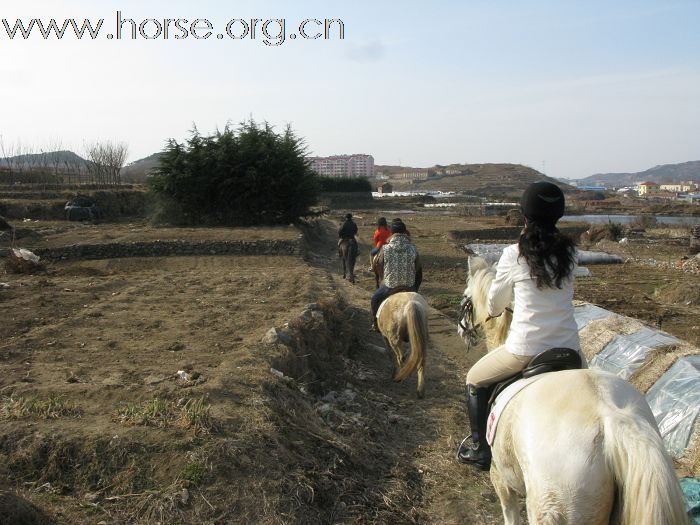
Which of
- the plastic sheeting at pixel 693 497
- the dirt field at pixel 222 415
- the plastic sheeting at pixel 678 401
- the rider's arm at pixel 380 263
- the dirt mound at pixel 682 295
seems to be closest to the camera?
the plastic sheeting at pixel 693 497

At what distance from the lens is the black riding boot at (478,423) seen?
4.12m

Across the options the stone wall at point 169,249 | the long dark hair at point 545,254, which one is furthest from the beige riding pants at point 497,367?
the stone wall at point 169,249

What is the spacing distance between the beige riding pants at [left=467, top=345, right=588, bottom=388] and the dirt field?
1377mm

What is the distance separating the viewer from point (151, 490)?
400 cm

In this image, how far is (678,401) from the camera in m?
5.44

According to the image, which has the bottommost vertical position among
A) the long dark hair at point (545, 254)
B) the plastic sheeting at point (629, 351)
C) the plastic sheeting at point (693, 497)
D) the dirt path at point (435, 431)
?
the dirt path at point (435, 431)

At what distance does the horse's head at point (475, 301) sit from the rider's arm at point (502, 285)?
1058 millimetres

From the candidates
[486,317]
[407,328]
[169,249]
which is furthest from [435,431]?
[169,249]

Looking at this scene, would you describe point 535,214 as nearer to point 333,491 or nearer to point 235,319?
point 333,491

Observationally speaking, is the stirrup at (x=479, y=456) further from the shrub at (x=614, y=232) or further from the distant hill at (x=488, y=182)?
the distant hill at (x=488, y=182)

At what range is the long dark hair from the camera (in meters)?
3.54

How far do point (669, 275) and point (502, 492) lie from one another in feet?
63.7

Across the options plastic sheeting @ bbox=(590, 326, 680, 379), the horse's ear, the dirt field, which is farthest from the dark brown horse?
the horse's ear

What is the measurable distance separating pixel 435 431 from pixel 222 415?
8.40 feet
